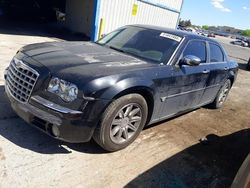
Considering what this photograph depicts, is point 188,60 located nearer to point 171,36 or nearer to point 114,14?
point 171,36

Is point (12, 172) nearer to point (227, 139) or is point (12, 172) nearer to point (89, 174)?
point (89, 174)

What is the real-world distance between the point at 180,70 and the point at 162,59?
341mm

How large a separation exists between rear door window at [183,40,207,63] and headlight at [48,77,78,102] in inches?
83.6

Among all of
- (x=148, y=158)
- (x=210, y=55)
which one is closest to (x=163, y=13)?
(x=210, y=55)

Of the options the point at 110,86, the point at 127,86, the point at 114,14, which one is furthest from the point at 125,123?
the point at 114,14

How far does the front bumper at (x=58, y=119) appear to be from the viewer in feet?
10.3

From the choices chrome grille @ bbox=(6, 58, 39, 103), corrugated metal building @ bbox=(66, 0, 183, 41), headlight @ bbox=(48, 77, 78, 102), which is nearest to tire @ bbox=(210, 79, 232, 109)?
Answer: headlight @ bbox=(48, 77, 78, 102)

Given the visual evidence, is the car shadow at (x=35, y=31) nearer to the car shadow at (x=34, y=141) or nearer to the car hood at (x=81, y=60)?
the car hood at (x=81, y=60)

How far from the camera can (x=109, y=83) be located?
A: 3.28 meters

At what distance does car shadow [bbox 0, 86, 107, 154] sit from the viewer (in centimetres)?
352

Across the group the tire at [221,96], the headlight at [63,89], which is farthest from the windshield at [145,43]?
the tire at [221,96]

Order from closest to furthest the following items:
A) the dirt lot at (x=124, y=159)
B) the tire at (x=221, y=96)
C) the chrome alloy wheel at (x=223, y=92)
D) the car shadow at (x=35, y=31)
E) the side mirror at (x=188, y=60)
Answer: the dirt lot at (x=124, y=159), the side mirror at (x=188, y=60), the tire at (x=221, y=96), the chrome alloy wheel at (x=223, y=92), the car shadow at (x=35, y=31)

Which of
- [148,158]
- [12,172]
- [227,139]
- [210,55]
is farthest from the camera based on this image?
[210,55]

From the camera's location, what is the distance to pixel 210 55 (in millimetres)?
5402
